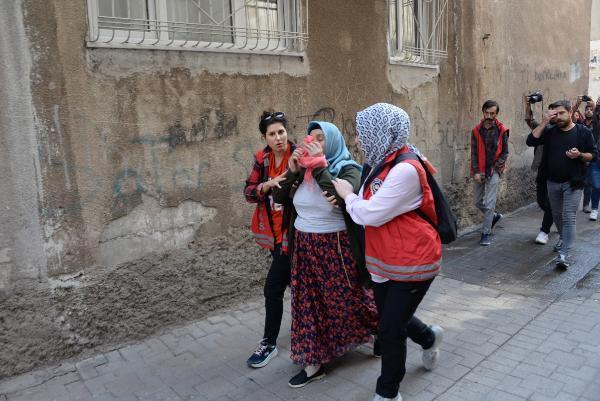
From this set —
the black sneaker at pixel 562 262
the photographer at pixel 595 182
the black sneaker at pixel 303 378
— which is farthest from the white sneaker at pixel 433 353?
the photographer at pixel 595 182

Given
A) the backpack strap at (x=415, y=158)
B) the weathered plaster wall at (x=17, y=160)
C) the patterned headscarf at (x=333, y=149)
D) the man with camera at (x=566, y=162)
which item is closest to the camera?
the backpack strap at (x=415, y=158)

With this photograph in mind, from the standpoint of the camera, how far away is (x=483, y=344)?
381cm

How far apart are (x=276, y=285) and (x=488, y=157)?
4235 millimetres

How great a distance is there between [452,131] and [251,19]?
145 inches

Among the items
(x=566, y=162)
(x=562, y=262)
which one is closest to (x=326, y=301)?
(x=562, y=262)

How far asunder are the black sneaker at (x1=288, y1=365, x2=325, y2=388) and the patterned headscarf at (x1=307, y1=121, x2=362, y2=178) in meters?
1.30

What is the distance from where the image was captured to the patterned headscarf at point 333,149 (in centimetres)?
310

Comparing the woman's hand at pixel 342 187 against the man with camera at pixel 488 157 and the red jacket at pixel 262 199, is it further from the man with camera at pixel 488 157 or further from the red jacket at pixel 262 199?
the man with camera at pixel 488 157

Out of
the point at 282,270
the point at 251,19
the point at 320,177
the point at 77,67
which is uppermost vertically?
the point at 251,19

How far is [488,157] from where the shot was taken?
6.61 m

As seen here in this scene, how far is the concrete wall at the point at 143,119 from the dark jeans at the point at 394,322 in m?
1.97

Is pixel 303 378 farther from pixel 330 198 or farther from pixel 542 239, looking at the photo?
pixel 542 239

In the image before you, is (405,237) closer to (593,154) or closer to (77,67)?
(77,67)

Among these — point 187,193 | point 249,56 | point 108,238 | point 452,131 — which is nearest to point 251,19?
point 249,56
